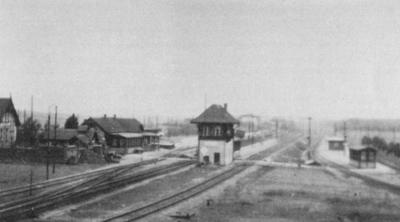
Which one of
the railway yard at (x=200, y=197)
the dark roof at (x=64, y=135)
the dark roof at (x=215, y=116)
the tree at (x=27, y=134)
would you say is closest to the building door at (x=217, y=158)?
the dark roof at (x=215, y=116)

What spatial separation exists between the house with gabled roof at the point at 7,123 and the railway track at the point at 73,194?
22812 millimetres

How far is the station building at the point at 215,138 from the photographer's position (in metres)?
46.5

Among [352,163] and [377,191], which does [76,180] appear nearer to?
[377,191]

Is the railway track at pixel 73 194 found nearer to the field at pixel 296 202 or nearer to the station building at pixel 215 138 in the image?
the field at pixel 296 202

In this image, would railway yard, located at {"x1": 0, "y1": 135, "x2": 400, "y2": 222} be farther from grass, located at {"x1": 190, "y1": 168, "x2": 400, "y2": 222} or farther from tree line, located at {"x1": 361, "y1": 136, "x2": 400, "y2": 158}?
tree line, located at {"x1": 361, "y1": 136, "x2": 400, "y2": 158}

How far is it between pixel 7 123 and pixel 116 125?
50.9ft

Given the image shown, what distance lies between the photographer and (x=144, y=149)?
61.9 metres

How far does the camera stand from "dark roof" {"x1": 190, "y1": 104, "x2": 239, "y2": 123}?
46.6 metres

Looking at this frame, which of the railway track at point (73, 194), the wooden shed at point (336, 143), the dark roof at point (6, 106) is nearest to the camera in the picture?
the railway track at point (73, 194)

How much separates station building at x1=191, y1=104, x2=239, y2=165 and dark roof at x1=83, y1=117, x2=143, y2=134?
17.0m

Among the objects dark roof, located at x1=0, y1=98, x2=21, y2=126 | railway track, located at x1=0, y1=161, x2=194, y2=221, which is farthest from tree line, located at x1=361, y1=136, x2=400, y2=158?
dark roof, located at x1=0, y1=98, x2=21, y2=126

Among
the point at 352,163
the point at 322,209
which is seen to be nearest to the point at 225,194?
the point at 322,209

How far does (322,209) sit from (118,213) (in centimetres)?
1241

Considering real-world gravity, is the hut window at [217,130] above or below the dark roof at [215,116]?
below
